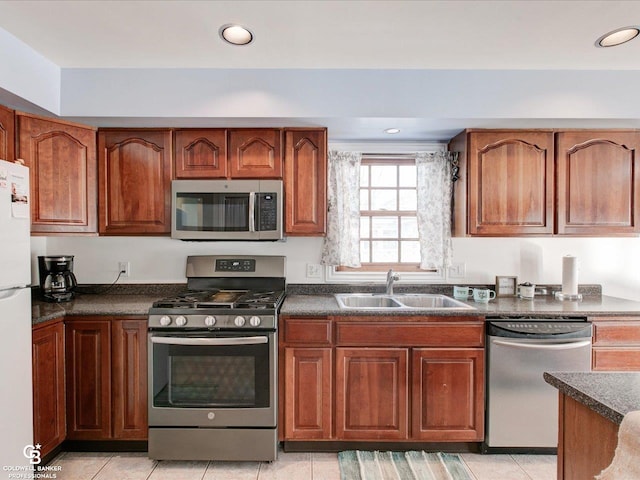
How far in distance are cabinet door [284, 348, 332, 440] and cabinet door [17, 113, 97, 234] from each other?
1.61 m

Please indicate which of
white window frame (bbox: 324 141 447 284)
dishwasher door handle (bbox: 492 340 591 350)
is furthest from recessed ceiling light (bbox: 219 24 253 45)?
dishwasher door handle (bbox: 492 340 591 350)

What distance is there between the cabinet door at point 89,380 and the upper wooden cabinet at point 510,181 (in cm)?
250

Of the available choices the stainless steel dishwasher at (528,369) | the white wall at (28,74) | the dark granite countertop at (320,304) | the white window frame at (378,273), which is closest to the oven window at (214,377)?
the dark granite countertop at (320,304)

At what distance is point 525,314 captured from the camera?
2254 millimetres

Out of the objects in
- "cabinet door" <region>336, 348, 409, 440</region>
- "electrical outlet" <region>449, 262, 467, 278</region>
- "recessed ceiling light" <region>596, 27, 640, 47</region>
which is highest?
"recessed ceiling light" <region>596, 27, 640, 47</region>

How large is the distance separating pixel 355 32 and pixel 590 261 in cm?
248

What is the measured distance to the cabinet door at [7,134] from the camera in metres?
2.04

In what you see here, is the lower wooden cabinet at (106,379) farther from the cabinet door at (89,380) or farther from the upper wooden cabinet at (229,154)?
the upper wooden cabinet at (229,154)

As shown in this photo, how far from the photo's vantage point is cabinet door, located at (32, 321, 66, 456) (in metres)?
2.02

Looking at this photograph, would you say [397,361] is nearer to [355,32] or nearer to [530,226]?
[530,226]

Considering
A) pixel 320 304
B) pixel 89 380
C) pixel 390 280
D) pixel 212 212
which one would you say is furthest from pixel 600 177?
pixel 89 380

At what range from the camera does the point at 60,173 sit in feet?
7.59

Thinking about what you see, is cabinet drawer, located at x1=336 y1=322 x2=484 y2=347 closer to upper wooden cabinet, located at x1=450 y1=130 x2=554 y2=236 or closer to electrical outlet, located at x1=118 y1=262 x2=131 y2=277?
upper wooden cabinet, located at x1=450 y1=130 x2=554 y2=236

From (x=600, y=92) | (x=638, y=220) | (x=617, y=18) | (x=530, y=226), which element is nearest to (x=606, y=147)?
(x=600, y=92)
